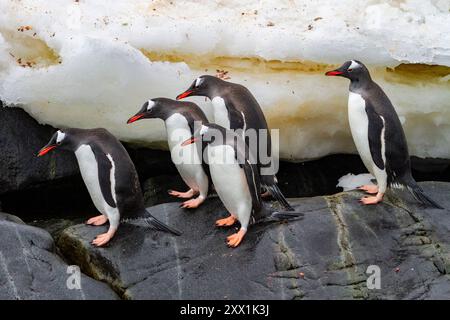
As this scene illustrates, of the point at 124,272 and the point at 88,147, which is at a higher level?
the point at 88,147

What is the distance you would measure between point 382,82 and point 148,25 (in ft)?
5.22

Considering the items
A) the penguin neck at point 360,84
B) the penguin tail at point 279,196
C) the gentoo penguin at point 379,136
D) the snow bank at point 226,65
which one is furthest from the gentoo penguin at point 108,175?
the penguin neck at point 360,84

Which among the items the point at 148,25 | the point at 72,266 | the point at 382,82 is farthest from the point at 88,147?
the point at 382,82

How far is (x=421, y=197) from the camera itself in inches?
189

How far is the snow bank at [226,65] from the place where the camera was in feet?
17.8

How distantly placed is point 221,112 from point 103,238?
3.31 ft

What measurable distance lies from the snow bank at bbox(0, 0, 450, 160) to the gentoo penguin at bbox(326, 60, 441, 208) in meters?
0.70

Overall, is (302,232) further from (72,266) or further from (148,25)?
(148,25)

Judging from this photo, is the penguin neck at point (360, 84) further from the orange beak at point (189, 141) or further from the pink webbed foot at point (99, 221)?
the pink webbed foot at point (99, 221)

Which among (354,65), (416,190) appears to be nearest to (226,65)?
(354,65)

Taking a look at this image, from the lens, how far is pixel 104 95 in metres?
5.48

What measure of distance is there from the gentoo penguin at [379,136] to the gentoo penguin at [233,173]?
0.68m

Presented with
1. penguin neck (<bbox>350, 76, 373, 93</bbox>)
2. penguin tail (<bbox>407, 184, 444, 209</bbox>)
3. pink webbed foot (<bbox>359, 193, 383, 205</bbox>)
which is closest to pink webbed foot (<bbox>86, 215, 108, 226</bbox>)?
pink webbed foot (<bbox>359, 193, 383, 205</bbox>)

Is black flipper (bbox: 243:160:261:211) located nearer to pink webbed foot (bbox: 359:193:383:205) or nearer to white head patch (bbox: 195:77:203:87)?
pink webbed foot (bbox: 359:193:383:205)
